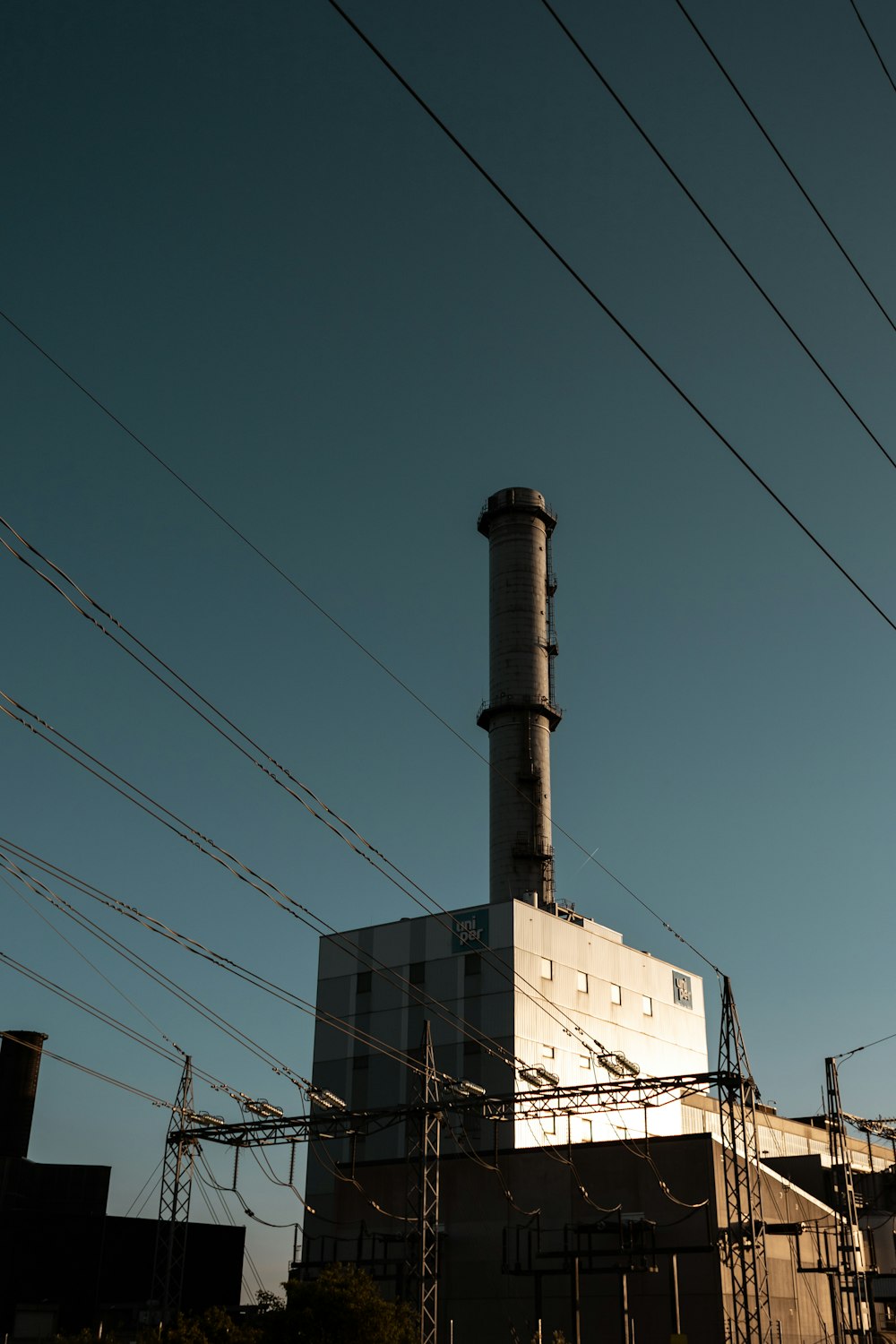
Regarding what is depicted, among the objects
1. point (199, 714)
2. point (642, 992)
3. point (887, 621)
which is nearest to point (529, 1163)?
point (642, 992)

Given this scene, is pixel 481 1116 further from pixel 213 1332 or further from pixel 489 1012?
pixel 489 1012

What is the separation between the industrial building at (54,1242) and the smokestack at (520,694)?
24.5 meters

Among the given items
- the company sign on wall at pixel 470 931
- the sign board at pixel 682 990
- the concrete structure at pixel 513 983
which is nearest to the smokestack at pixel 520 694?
the concrete structure at pixel 513 983

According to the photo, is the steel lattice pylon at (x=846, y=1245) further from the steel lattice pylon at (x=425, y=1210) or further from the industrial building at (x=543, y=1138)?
the steel lattice pylon at (x=425, y=1210)

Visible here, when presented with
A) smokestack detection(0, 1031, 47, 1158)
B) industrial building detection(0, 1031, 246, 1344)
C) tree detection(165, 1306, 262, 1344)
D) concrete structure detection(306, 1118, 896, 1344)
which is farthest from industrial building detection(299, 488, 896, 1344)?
smokestack detection(0, 1031, 47, 1158)

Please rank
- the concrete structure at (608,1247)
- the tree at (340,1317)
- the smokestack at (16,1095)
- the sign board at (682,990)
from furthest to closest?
the sign board at (682,990) → the smokestack at (16,1095) → the concrete structure at (608,1247) → the tree at (340,1317)

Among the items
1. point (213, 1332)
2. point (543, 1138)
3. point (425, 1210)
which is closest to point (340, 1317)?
point (425, 1210)

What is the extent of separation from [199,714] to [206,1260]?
5456 cm

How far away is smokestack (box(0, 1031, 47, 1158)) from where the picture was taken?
58156mm

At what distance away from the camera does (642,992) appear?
2584 inches

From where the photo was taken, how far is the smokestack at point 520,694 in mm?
64375

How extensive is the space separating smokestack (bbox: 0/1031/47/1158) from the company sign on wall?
2080 cm

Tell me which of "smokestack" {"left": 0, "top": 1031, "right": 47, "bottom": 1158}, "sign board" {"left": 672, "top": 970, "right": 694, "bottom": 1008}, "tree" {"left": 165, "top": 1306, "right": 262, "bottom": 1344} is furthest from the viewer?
"sign board" {"left": 672, "top": 970, "right": 694, "bottom": 1008}

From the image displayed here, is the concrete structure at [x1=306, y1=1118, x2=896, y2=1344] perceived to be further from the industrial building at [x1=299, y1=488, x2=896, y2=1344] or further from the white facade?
the white facade
